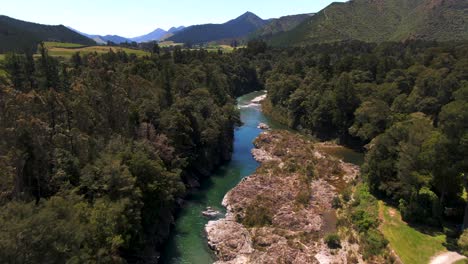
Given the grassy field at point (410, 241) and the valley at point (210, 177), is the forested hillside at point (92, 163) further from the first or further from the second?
the grassy field at point (410, 241)

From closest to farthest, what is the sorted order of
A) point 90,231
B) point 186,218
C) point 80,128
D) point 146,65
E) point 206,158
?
point 90,231 < point 80,128 < point 186,218 < point 206,158 < point 146,65

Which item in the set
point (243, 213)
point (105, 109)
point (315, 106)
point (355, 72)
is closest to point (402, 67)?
point (355, 72)

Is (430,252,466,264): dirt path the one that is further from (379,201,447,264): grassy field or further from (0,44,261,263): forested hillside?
(0,44,261,263): forested hillside

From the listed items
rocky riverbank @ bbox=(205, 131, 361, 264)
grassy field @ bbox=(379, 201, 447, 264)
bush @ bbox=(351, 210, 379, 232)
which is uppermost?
grassy field @ bbox=(379, 201, 447, 264)

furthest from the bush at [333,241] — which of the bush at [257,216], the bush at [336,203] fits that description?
the bush at [336,203]

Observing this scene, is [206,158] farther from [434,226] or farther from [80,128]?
[434,226]

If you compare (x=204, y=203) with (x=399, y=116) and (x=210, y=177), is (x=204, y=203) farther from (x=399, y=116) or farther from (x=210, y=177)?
(x=399, y=116)

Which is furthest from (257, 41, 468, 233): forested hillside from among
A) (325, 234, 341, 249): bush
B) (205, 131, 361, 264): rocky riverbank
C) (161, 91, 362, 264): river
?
(161, 91, 362, 264): river
